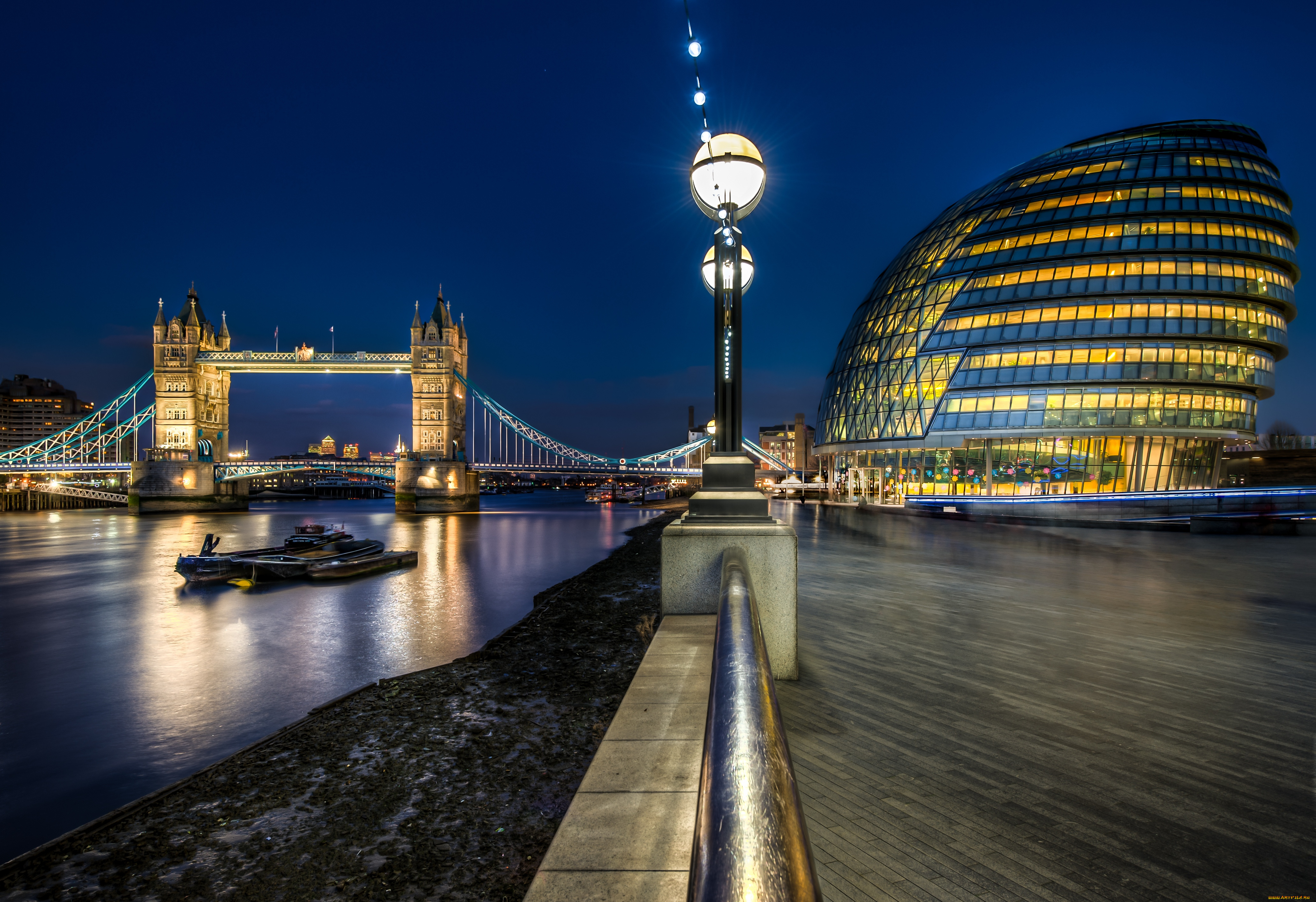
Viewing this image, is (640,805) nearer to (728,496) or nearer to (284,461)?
(728,496)

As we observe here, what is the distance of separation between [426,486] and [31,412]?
193 m

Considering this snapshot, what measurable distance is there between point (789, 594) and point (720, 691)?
4.00 m

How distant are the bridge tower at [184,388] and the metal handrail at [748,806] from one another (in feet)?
338

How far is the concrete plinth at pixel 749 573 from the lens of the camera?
224 inches

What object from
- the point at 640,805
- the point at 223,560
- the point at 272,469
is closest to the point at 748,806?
the point at 640,805

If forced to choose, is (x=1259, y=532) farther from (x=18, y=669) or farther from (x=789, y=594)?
(x=18, y=669)

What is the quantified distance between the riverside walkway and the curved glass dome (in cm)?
4361

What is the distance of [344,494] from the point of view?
568 feet

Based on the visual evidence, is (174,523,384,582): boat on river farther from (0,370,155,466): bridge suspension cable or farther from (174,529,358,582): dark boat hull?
(0,370,155,466): bridge suspension cable

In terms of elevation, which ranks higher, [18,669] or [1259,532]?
[1259,532]

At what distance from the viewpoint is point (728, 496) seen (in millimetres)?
6219

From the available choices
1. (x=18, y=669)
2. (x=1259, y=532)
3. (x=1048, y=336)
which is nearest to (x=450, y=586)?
(x=18, y=669)

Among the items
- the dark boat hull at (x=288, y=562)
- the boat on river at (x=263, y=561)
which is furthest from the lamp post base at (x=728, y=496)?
the boat on river at (x=263, y=561)

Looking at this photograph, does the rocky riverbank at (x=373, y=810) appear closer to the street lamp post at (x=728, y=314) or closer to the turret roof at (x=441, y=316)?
the street lamp post at (x=728, y=314)
